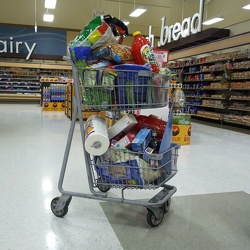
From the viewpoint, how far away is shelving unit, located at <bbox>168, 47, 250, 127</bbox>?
7398 millimetres

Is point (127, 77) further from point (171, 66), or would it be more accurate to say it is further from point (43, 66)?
point (43, 66)

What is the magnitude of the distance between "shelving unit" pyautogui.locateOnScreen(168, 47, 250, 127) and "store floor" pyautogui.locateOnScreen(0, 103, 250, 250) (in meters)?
4.62

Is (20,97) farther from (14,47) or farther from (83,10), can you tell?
(83,10)

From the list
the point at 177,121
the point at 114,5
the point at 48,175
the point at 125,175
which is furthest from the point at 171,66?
the point at 125,175

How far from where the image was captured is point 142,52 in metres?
1.72

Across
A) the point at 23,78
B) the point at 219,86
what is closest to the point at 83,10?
the point at 23,78

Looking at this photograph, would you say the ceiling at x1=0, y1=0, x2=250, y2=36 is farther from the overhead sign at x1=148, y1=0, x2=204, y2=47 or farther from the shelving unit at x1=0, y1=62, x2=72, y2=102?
the overhead sign at x1=148, y1=0, x2=204, y2=47

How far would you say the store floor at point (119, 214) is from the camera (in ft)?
5.26

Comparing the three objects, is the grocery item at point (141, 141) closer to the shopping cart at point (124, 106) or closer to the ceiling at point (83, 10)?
the shopping cart at point (124, 106)

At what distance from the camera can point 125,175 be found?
1734 mm

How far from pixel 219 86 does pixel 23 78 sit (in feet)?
35.3

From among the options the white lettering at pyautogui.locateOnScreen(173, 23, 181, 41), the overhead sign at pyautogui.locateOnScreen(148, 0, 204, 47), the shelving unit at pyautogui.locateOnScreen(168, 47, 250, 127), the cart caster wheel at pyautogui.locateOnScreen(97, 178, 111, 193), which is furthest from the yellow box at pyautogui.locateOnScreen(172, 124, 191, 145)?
the white lettering at pyautogui.locateOnScreen(173, 23, 181, 41)

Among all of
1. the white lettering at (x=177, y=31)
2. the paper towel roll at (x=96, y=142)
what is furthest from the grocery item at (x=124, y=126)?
the white lettering at (x=177, y=31)

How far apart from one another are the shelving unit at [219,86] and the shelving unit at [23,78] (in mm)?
7770
